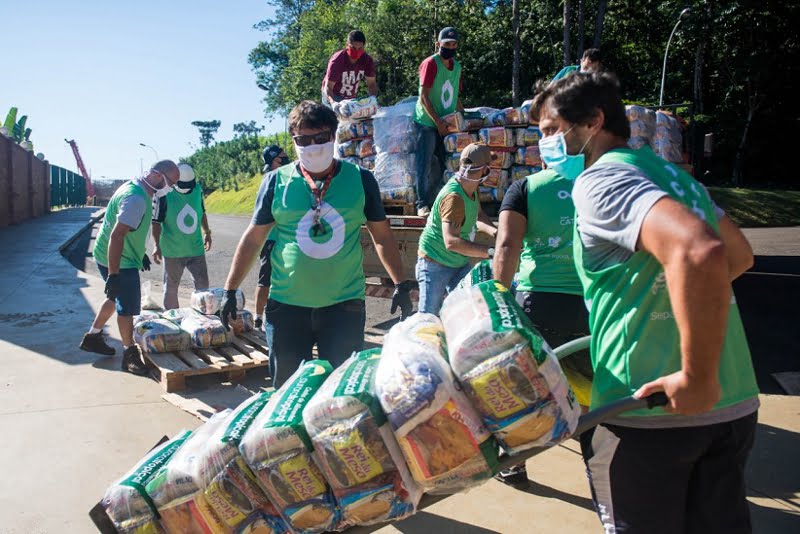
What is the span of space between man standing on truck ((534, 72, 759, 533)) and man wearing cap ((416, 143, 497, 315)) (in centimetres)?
245

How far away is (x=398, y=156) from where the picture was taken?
7160mm

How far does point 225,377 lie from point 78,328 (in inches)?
111

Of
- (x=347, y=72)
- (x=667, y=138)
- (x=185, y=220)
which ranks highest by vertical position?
(x=347, y=72)

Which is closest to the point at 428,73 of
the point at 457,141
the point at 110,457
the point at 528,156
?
the point at 457,141

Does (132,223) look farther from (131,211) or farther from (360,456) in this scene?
(360,456)

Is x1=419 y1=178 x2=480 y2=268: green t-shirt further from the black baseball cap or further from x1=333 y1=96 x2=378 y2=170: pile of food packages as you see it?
x1=333 y1=96 x2=378 y2=170: pile of food packages

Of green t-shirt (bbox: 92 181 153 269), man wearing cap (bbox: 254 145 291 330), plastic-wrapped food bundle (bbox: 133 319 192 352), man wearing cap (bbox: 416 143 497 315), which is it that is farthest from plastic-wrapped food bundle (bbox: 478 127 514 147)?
plastic-wrapped food bundle (bbox: 133 319 192 352)

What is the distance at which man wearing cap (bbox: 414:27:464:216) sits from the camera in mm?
7008

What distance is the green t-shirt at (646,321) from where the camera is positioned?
1684 millimetres

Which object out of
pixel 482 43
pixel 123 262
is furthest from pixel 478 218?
pixel 482 43

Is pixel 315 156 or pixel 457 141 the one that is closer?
pixel 315 156

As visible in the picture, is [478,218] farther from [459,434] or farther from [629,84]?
[629,84]

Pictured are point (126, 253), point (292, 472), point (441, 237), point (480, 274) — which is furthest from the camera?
point (126, 253)

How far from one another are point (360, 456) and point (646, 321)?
854 mm
